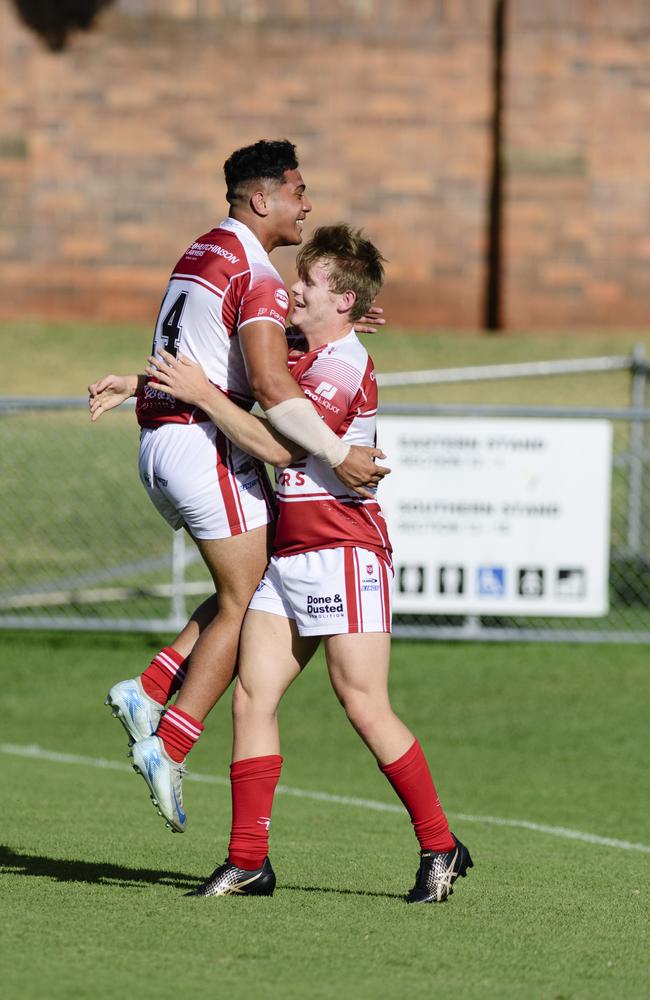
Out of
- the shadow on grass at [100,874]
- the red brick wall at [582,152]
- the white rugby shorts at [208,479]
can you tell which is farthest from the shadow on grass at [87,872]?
the red brick wall at [582,152]

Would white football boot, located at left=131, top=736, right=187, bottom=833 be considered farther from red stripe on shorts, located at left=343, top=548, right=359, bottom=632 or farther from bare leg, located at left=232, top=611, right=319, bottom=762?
red stripe on shorts, located at left=343, top=548, right=359, bottom=632

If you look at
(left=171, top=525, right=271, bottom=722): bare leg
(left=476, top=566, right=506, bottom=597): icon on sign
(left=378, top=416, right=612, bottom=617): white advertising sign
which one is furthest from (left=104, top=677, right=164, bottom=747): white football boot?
(left=476, top=566, right=506, bottom=597): icon on sign

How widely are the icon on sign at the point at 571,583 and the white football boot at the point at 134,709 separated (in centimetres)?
642

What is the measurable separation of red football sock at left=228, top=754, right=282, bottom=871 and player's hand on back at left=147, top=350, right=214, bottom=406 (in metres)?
1.15

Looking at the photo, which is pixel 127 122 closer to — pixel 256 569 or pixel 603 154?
pixel 603 154

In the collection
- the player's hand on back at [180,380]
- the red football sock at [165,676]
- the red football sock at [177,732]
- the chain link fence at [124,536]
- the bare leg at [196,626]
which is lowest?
the chain link fence at [124,536]

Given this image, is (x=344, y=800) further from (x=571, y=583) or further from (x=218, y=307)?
(x=571, y=583)

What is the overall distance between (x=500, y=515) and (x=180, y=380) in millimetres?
6594

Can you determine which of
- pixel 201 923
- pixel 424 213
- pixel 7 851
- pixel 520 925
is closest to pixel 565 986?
pixel 520 925

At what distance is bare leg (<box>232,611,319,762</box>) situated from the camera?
4824 millimetres

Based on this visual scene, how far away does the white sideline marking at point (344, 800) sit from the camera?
6947 mm

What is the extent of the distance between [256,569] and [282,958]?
135 cm

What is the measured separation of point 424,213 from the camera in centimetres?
2334

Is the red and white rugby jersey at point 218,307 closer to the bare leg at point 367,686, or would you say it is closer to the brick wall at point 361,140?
the bare leg at point 367,686
